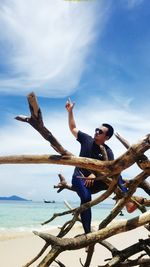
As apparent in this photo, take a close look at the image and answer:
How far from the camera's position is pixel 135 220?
110 inches

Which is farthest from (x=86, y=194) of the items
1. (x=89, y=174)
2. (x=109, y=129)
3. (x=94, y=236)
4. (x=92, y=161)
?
(x=92, y=161)

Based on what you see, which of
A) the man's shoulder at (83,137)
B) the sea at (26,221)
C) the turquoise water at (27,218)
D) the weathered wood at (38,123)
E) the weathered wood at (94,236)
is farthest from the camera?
the turquoise water at (27,218)

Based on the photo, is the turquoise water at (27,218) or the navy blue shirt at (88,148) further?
the turquoise water at (27,218)

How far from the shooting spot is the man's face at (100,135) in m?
4.12

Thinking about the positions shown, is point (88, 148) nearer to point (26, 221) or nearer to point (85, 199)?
point (85, 199)

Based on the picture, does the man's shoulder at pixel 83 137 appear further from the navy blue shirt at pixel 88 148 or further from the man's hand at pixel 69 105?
the man's hand at pixel 69 105

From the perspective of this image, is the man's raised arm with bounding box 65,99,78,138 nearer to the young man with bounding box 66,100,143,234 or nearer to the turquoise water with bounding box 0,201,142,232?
the young man with bounding box 66,100,143,234

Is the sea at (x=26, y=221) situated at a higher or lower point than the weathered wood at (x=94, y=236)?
higher

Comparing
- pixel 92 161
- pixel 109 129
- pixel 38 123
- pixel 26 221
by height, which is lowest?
pixel 92 161

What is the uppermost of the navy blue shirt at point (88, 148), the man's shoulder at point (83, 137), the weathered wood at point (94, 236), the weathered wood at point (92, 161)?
the man's shoulder at point (83, 137)

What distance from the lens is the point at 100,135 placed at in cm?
420

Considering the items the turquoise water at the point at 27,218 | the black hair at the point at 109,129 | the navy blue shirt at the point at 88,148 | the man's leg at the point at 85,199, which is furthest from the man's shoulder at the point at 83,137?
the turquoise water at the point at 27,218

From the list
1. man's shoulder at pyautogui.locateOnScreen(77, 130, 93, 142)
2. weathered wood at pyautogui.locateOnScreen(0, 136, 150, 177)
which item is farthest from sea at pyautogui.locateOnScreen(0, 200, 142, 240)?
weathered wood at pyautogui.locateOnScreen(0, 136, 150, 177)

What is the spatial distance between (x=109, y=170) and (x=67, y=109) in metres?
0.99
